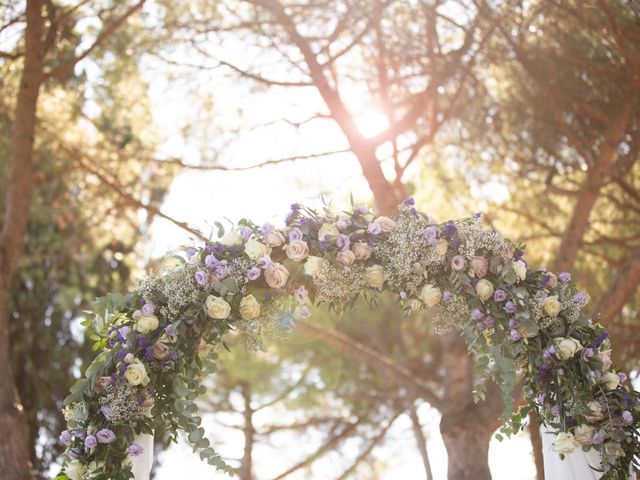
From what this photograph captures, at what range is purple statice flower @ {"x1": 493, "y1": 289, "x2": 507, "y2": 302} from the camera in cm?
293

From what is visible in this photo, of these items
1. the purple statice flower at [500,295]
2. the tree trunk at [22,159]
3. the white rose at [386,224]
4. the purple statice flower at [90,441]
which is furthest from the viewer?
the tree trunk at [22,159]

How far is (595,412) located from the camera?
271 cm

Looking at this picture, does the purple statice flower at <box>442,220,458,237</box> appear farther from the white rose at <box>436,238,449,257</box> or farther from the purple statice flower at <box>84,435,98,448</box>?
→ the purple statice flower at <box>84,435,98,448</box>

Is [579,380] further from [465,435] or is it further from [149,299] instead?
[465,435]

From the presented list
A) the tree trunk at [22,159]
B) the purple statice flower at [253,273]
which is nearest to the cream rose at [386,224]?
the purple statice flower at [253,273]

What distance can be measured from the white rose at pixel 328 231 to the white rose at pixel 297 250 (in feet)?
0.30

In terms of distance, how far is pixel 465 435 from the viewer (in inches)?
185

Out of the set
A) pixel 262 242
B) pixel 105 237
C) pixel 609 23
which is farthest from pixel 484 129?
pixel 262 242

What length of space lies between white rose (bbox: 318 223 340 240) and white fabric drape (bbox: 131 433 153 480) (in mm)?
1038

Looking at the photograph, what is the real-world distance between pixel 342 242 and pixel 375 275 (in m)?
0.19

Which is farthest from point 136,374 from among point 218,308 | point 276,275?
point 276,275

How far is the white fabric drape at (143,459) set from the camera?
9.48 feet

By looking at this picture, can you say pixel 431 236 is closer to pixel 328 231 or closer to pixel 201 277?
pixel 328 231

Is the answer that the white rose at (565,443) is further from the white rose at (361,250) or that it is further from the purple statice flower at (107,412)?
the purple statice flower at (107,412)
